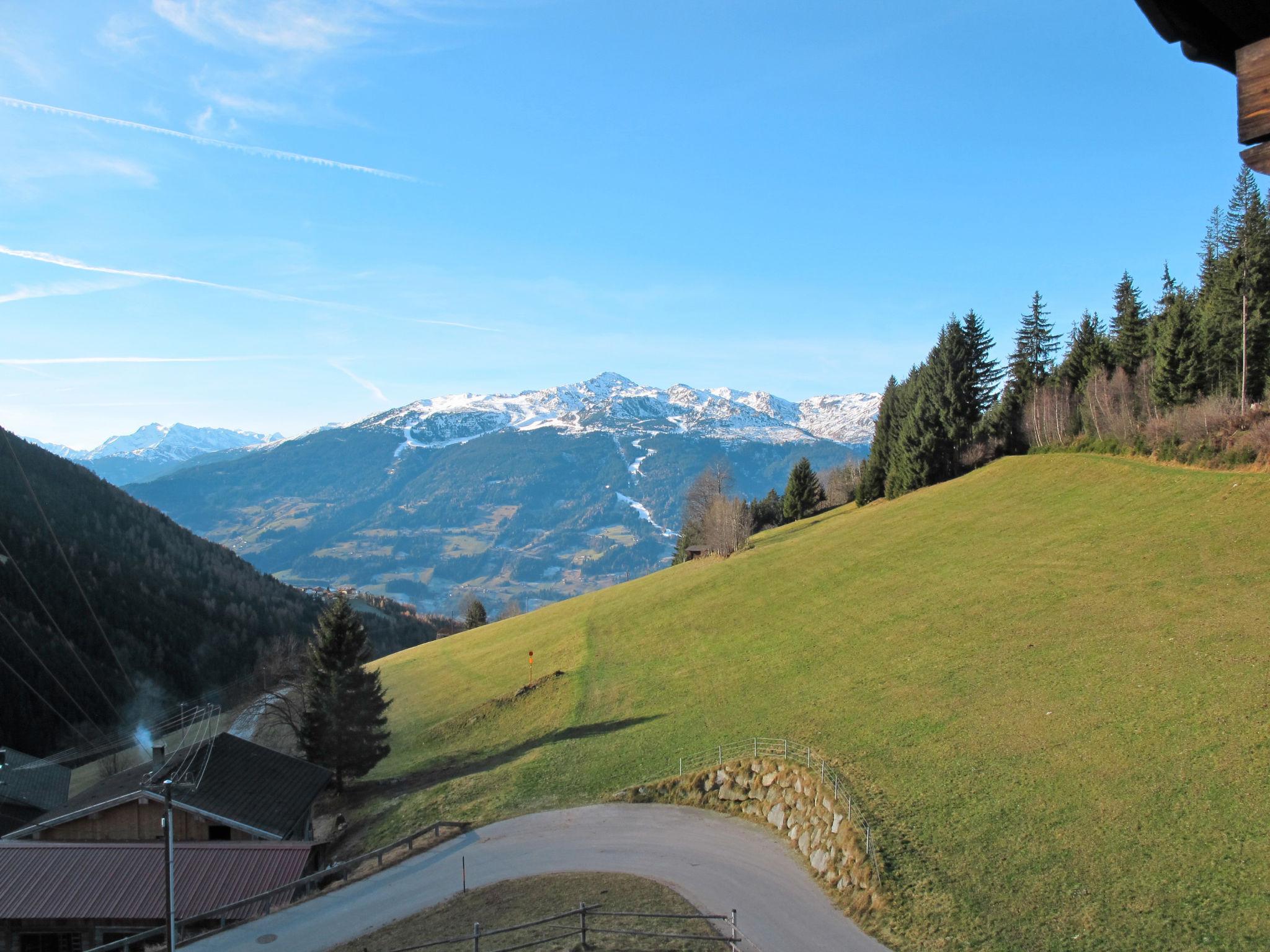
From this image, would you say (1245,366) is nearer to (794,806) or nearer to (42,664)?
(794,806)

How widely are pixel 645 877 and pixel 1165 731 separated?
1536cm

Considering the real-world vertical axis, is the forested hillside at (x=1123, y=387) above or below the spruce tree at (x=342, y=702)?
above

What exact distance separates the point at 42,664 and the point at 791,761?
11376 centimetres

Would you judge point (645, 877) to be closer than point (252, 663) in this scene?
Yes

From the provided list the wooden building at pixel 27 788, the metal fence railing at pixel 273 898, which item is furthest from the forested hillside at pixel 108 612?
the metal fence railing at pixel 273 898

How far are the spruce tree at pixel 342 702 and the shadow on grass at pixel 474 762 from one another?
131 cm

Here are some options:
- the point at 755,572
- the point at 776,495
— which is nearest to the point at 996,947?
the point at 755,572

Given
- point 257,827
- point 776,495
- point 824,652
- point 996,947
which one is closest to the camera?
point 996,947

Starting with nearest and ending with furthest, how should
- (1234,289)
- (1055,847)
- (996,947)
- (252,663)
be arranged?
(996,947)
(1055,847)
(1234,289)
(252,663)

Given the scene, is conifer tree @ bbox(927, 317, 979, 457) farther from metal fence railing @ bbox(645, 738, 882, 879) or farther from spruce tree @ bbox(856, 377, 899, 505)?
metal fence railing @ bbox(645, 738, 882, 879)

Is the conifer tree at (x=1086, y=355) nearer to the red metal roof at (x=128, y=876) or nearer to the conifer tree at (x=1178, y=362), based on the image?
the conifer tree at (x=1178, y=362)

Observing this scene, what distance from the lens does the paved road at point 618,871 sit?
60.9 ft

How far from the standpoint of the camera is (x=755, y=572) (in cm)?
6028

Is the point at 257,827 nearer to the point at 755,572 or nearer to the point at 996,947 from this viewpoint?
the point at 996,947
